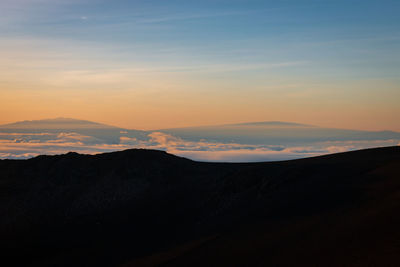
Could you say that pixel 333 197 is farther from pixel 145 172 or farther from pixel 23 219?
pixel 23 219

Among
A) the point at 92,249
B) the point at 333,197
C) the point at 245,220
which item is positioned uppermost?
the point at 333,197

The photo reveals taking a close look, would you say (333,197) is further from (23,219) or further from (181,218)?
(23,219)

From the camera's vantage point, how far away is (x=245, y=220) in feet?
106

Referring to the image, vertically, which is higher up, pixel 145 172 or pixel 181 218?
pixel 145 172

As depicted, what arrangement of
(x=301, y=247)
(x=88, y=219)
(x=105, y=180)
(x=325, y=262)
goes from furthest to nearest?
(x=105, y=180)
(x=88, y=219)
(x=301, y=247)
(x=325, y=262)

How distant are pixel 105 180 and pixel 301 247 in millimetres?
38036

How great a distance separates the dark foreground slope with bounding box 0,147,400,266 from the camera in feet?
77.1

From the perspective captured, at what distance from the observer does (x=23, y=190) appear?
56.1m

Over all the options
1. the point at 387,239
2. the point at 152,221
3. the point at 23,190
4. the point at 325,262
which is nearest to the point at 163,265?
the point at 325,262

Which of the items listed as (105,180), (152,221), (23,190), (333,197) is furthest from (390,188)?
(23,190)

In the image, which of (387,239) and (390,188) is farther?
(390,188)

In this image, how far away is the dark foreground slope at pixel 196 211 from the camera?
925 inches

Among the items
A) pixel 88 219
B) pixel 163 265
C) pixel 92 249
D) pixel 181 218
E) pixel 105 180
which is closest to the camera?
pixel 163 265

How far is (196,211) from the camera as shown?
41812 mm
